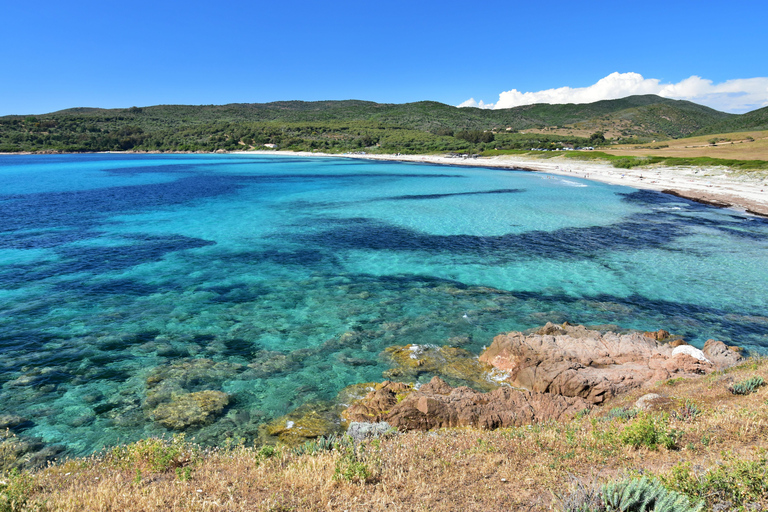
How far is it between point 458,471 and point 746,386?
7.11 metres

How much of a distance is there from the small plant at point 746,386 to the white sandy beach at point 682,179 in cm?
3928

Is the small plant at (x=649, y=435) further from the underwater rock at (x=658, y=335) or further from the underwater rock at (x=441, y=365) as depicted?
the underwater rock at (x=658, y=335)

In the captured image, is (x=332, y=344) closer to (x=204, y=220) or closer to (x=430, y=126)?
(x=204, y=220)

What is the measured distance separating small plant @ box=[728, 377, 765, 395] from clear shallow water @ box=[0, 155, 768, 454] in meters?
6.68

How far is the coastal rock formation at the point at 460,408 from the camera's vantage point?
9109mm

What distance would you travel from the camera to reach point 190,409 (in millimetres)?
10352

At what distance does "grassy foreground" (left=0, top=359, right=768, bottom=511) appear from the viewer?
5172 millimetres

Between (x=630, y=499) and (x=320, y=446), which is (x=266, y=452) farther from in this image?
(x=630, y=499)

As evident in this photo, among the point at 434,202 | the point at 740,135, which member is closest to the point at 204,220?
the point at 434,202

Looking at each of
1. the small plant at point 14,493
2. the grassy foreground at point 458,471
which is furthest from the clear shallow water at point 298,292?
the small plant at point 14,493

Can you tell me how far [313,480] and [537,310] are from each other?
44.3ft

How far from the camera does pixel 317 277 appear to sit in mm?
20562

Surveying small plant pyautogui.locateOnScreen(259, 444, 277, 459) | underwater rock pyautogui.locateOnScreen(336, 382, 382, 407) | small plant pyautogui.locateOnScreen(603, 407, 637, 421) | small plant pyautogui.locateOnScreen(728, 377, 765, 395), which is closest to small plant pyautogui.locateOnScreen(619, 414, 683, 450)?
small plant pyautogui.locateOnScreen(603, 407, 637, 421)

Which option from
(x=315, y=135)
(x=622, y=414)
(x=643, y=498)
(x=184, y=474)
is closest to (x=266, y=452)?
(x=184, y=474)
